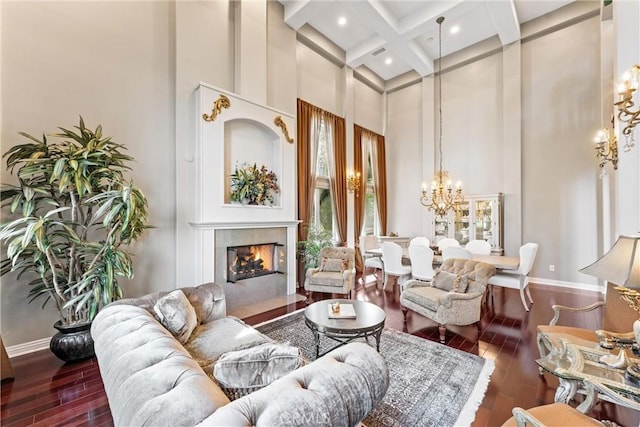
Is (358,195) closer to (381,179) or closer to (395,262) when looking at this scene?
(381,179)

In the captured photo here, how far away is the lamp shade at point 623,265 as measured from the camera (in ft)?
4.74

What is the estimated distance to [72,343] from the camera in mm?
2482

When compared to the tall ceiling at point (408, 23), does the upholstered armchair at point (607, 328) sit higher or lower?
lower

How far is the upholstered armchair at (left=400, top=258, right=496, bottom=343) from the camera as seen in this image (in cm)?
295

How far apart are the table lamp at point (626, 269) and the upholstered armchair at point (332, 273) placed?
301 cm

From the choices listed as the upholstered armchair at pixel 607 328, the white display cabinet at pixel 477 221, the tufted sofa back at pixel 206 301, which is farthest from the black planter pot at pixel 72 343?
the white display cabinet at pixel 477 221

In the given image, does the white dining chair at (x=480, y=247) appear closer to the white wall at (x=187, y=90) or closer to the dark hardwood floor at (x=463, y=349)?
the dark hardwood floor at (x=463, y=349)

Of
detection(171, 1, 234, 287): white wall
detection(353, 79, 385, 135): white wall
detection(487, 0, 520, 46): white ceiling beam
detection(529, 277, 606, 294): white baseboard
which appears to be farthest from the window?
detection(529, 277, 606, 294): white baseboard

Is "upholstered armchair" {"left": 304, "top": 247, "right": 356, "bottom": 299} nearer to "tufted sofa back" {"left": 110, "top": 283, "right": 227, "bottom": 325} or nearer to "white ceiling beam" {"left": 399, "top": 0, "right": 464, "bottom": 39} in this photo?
"tufted sofa back" {"left": 110, "top": 283, "right": 227, "bottom": 325}

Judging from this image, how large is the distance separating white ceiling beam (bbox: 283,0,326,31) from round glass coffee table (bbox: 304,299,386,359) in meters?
5.13

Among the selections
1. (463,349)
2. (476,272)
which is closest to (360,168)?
(476,272)

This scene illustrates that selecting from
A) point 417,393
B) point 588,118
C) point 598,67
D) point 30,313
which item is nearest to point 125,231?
point 30,313

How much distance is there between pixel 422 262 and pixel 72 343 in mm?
4511

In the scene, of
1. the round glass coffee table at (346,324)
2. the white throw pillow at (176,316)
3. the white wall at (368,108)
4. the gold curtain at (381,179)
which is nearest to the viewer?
the white throw pillow at (176,316)
